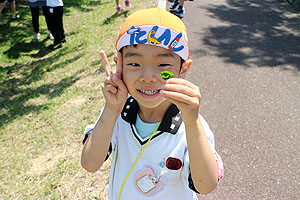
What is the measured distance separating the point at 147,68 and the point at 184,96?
289 millimetres

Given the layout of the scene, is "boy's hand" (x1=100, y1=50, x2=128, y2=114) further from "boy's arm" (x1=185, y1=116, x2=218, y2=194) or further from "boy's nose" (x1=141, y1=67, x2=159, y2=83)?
"boy's arm" (x1=185, y1=116, x2=218, y2=194)

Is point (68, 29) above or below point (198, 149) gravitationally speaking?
below

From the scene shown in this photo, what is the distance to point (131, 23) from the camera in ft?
4.75

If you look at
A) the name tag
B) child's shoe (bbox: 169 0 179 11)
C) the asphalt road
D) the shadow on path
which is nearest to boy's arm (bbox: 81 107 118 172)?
the name tag

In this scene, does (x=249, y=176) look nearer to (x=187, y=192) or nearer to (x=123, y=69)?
(x=187, y=192)

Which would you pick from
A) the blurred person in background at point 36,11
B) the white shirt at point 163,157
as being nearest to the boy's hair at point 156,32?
the white shirt at point 163,157

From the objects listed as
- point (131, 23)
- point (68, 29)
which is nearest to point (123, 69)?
point (131, 23)

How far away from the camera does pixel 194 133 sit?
1261mm

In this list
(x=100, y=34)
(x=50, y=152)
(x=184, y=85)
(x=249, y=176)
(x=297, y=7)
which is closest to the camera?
(x=184, y=85)

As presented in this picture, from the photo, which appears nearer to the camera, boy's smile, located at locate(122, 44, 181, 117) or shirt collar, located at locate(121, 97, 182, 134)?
boy's smile, located at locate(122, 44, 181, 117)

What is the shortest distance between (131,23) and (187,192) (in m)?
0.98

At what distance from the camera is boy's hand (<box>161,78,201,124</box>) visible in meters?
1.18

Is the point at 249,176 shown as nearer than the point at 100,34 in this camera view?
Yes

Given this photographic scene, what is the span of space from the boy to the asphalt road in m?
1.42
